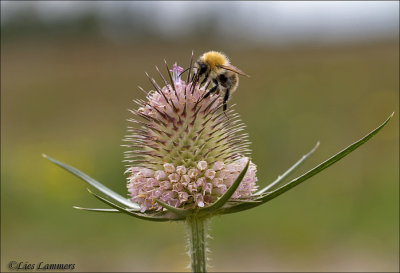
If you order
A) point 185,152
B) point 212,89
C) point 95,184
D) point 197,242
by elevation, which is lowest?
point 197,242

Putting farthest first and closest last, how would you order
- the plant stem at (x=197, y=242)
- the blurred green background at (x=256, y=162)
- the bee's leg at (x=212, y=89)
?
the blurred green background at (x=256, y=162), the bee's leg at (x=212, y=89), the plant stem at (x=197, y=242)

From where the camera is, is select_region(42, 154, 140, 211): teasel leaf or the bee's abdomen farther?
the bee's abdomen

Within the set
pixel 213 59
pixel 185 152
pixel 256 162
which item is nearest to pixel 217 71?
pixel 213 59

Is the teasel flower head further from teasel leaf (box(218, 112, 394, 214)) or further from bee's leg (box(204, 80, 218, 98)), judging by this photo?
teasel leaf (box(218, 112, 394, 214))

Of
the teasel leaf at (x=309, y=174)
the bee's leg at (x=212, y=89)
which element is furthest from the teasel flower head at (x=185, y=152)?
the teasel leaf at (x=309, y=174)

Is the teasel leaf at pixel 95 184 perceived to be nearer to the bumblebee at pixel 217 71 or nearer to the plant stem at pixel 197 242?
the plant stem at pixel 197 242

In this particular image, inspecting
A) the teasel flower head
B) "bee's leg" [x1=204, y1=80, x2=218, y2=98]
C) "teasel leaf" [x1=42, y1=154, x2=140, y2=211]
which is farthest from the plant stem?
"bee's leg" [x1=204, y1=80, x2=218, y2=98]

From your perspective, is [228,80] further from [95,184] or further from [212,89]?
[95,184]
